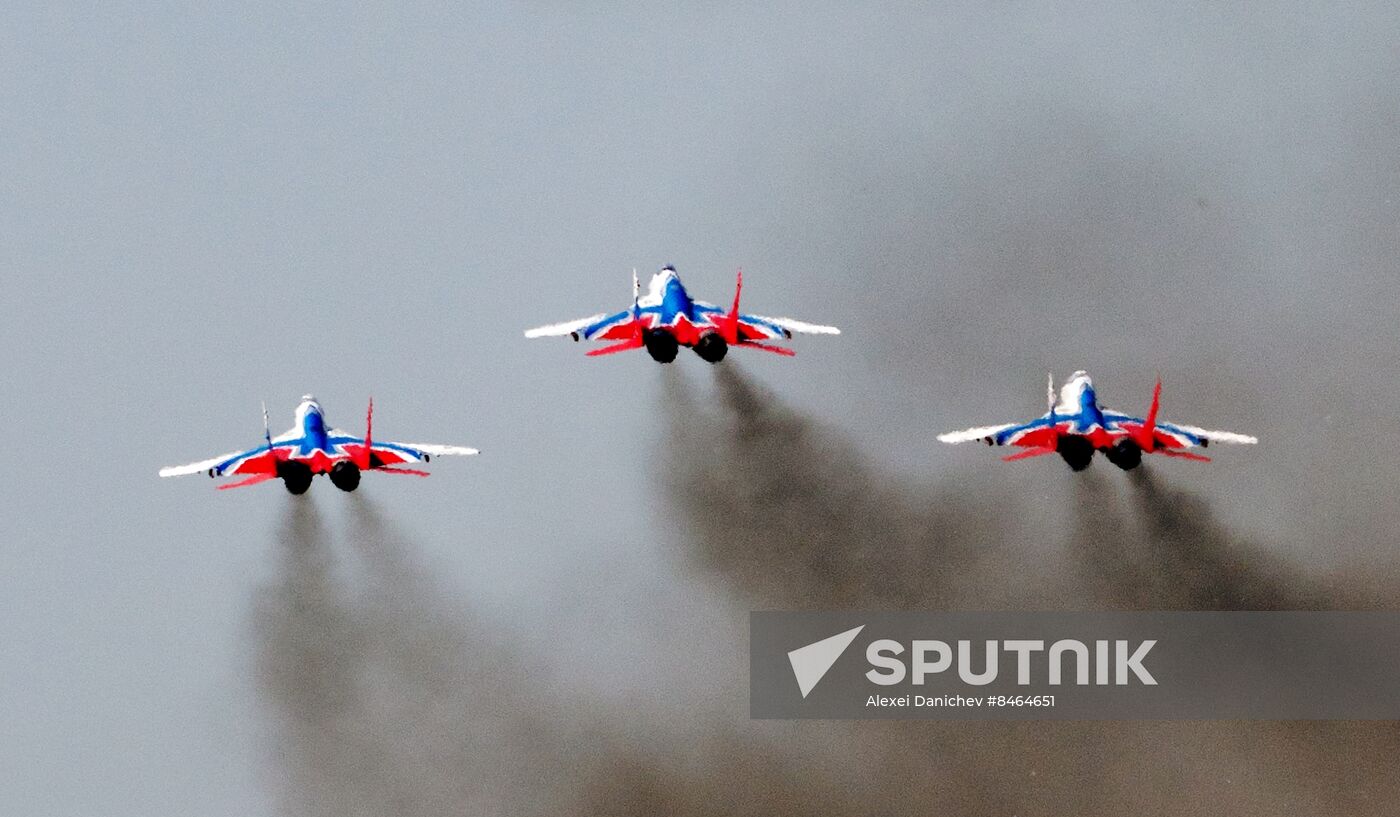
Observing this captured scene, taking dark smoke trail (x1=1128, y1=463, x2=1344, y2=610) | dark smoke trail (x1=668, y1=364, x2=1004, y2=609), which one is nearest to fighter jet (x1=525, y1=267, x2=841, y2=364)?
dark smoke trail (x1=668, y1=364, x2=1004, y2=609)

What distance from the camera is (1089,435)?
124 metres

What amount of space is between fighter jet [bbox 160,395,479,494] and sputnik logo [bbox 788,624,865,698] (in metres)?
17.4

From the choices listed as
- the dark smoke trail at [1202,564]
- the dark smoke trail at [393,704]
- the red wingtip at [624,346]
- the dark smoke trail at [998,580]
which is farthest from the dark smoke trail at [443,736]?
the dark smoke trail at [1202,564]

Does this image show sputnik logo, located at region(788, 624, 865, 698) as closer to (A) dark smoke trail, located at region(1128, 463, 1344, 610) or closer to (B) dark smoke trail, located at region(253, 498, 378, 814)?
(A) dark smoke trail, located at region(1128, 463, 1344, 610)

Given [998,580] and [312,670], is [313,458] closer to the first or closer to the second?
[312,670]

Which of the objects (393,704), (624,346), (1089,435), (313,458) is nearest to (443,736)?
(393,704)

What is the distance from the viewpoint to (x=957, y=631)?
126 metres

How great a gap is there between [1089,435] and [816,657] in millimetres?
15787

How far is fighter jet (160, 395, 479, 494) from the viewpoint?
400ft

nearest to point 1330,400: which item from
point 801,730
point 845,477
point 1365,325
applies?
point 1365,325

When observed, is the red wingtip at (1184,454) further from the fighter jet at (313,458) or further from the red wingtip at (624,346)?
the fighter jet at (313,458)

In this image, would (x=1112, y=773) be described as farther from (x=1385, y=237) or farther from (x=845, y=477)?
(x=1385, y=237)

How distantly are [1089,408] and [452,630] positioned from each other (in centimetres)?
3069

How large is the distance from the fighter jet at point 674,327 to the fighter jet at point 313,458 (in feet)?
33.3
